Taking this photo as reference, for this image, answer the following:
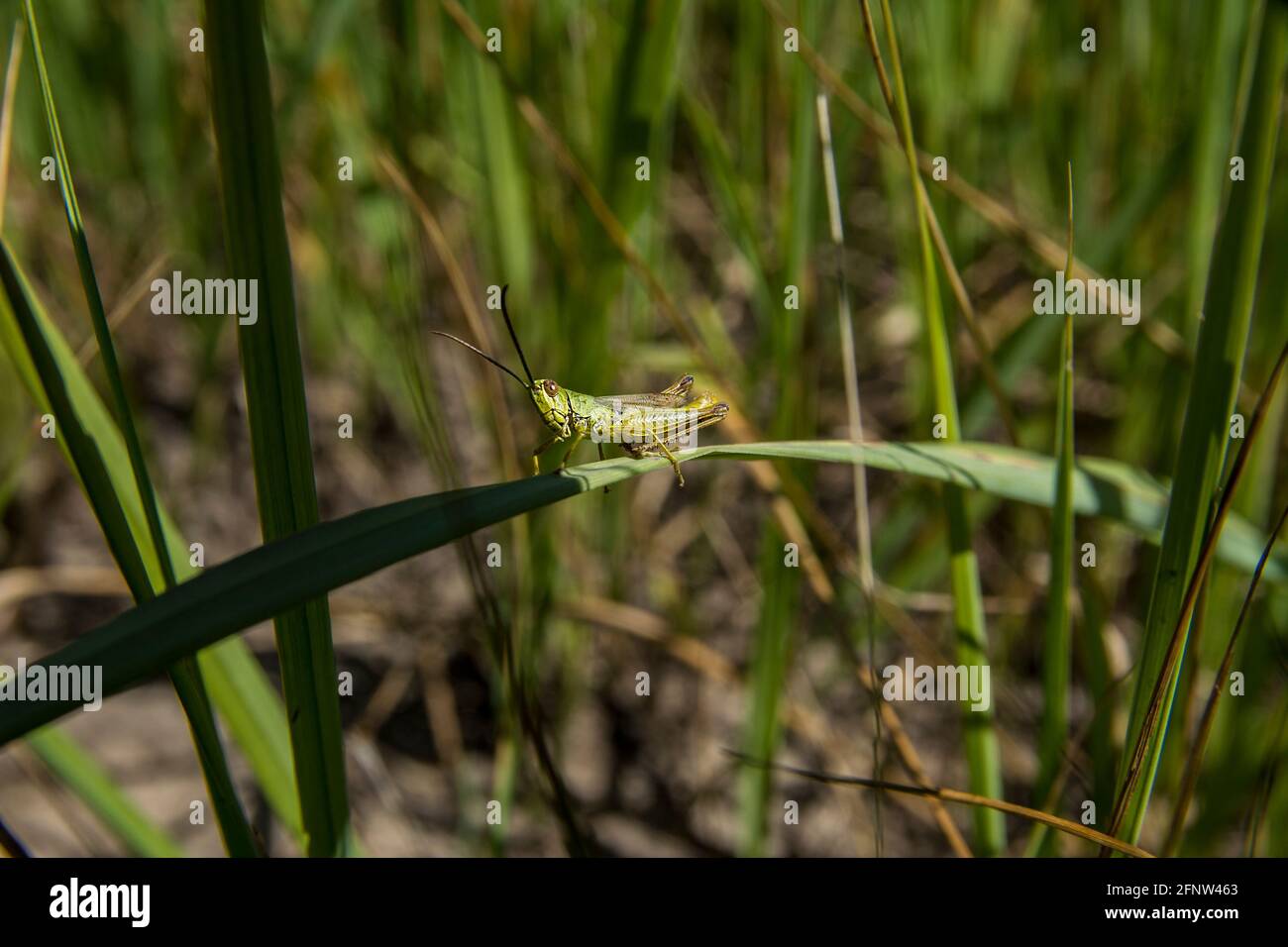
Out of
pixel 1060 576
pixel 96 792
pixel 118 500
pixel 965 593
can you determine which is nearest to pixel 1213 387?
pixel 1060 576

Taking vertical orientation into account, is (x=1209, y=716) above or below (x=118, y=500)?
below

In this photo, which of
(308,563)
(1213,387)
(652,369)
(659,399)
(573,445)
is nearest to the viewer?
(308,563)

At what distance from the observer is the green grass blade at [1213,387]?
720 mm

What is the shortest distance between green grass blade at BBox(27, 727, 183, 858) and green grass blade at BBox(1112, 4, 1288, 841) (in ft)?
4.13

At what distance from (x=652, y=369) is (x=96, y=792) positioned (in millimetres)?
1620

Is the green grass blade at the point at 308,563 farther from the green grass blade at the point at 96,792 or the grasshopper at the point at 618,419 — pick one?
the green grass blade at the point at 96,792

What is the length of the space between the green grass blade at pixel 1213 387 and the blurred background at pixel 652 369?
421 mm

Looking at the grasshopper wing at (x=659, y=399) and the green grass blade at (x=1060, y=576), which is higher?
the grasshopper wing at (x=659, y=399)

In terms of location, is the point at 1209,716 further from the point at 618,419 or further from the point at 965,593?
the point at 618,419

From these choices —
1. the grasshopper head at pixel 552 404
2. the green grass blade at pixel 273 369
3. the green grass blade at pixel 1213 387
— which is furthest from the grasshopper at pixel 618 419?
the green grass blade at pixel 1213 387

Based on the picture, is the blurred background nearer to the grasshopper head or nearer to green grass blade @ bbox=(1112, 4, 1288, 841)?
the grasshopper head

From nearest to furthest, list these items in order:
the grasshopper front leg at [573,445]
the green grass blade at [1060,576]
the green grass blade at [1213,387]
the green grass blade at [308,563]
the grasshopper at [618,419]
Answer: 1. the green grass blade at [308,563]
2. the green grass blade at [1213,387]
3. the green grass blade at [1060,576]
4. the grasshopper front leg at [573,445]
5. the grasshopper at [618,419]

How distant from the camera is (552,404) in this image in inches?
48.0

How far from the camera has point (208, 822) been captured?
6.12ft
